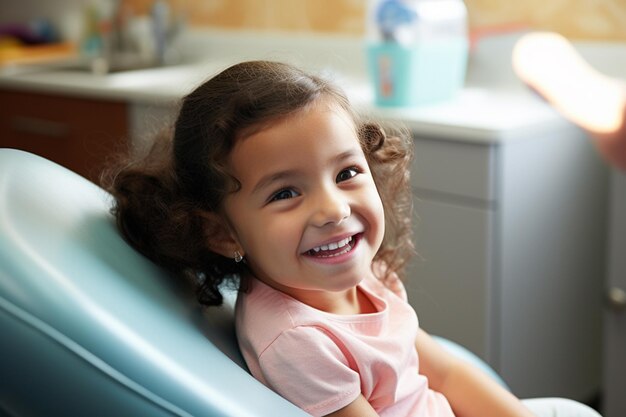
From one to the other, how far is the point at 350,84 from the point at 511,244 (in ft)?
2.78

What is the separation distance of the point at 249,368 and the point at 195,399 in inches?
6.9

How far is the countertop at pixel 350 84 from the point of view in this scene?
2.02 m

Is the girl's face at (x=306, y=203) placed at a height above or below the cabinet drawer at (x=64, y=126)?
above

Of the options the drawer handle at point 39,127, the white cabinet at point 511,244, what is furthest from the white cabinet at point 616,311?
the drawer handle at point 39,127

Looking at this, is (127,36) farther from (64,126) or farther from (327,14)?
(327,14)

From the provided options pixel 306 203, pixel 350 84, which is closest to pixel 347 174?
pixel 306 203

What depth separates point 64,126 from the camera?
114 inches

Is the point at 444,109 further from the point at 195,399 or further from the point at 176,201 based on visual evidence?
the point at 195,399

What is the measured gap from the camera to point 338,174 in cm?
108

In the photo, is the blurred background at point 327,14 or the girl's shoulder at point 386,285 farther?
the blurred background at point 327,14

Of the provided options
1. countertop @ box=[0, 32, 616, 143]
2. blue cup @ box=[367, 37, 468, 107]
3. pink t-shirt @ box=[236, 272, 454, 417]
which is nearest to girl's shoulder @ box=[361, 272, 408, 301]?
pink t-shirt @ box=[236, 272, 454, 417]

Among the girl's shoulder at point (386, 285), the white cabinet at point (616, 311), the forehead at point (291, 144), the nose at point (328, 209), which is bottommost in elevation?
the white cabinet at point (616, 311)

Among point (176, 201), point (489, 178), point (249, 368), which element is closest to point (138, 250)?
point (176, 201)

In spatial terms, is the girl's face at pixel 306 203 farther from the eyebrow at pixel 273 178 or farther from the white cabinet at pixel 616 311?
the white cabinet at pixel 616 311
